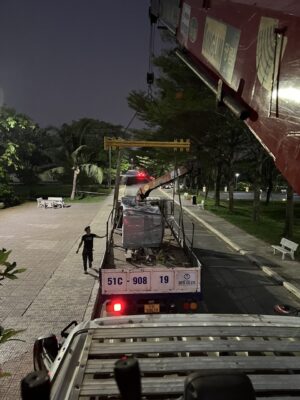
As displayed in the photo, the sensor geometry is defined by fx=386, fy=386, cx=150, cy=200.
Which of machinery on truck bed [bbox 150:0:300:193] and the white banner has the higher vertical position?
machinery on truck bed [bbox 150:0:300:193]

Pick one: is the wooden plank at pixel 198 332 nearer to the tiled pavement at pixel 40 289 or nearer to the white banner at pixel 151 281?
the tiled pavement at pixel 40 289

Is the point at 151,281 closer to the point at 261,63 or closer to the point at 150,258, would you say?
the point at 150,258

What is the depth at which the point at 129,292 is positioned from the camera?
969 centimetres

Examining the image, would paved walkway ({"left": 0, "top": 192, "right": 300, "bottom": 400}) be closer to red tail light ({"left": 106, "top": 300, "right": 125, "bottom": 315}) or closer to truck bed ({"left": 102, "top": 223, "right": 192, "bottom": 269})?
red tail light ({"left": 106, "top": 300, "right": 125, "bottom": 315})

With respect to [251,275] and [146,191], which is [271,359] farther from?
[146,191]

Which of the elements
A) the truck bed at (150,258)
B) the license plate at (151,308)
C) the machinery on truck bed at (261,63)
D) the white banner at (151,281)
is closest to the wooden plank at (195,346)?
the machinery on truck bed at (261,63)

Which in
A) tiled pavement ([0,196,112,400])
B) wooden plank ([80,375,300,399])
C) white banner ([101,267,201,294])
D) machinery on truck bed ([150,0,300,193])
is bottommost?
tiled pavement ([0,196,112,400])

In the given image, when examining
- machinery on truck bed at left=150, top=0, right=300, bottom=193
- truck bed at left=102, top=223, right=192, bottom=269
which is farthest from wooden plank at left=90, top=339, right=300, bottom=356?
truck bed at left=102, top=223, right=192, bottom=269

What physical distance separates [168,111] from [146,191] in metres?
12.2

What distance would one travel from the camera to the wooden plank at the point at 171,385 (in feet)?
10.7

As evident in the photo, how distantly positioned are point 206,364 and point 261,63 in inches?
107

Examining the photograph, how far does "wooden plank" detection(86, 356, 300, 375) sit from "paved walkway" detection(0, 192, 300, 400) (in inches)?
167

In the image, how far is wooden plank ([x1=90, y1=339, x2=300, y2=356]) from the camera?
155 inches

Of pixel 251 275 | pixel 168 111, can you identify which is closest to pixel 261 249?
pixel 251 275
